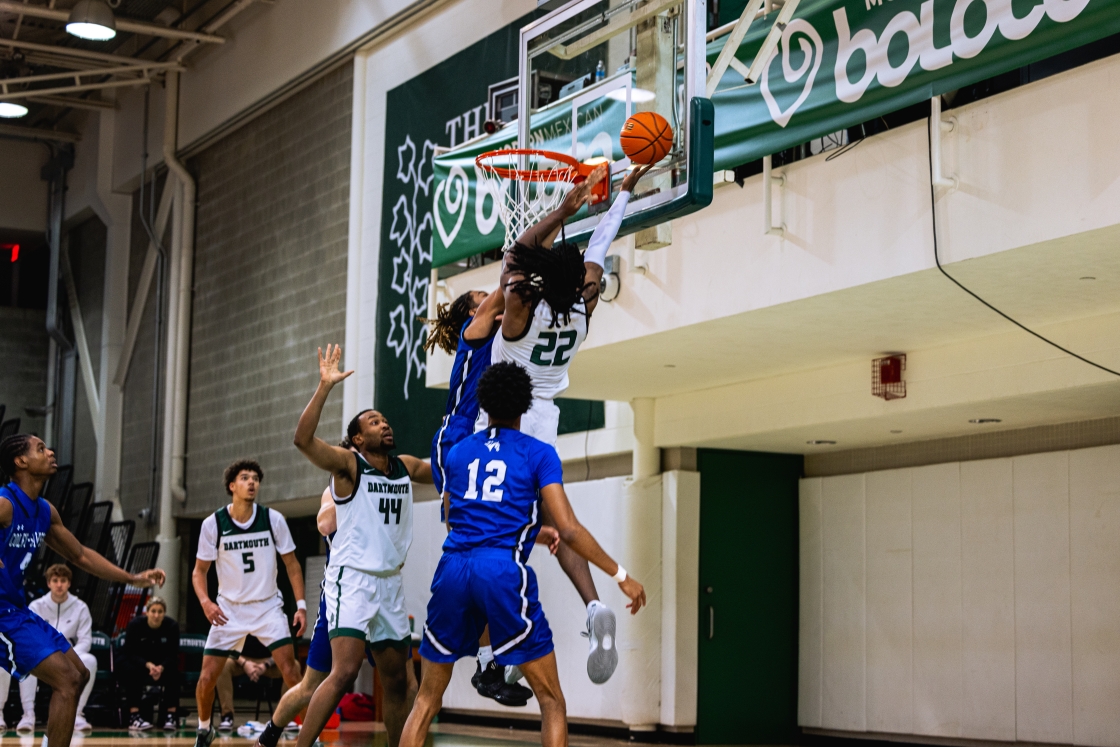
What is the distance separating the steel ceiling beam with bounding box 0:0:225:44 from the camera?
1855cm

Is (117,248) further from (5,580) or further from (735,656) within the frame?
(5,580)

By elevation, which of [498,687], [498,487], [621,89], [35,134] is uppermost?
[35,134]

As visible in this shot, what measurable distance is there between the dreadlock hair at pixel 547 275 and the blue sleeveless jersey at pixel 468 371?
0.48 m

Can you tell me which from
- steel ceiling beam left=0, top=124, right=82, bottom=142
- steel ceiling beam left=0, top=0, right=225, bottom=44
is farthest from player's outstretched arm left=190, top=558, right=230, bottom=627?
steel ceiling beam left=0, top=124, right=82, bottom=142

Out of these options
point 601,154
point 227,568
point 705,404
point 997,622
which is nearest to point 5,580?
point 227,568

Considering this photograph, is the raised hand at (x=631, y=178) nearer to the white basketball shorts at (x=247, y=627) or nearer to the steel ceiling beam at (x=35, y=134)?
the white basketball shorts at (x=247, y=627)

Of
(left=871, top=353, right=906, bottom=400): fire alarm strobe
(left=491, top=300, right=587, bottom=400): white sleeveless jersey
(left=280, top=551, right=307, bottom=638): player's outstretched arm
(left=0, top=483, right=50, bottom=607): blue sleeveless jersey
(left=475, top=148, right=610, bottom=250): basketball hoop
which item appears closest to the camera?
(left=491, top=300, right=587, bottom=400): white sleeveless jersey

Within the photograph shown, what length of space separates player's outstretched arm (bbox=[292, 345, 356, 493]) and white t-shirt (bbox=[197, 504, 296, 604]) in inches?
140

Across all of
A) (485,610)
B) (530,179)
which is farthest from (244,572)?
(485,610)

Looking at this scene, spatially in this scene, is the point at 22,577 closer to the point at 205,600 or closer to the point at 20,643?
the point at 20,643

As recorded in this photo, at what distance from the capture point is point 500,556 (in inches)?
226

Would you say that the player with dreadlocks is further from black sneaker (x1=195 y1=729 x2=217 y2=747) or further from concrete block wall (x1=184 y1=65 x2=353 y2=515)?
concrete block wall (x1=184 y1=65 x2=353 y2=515)

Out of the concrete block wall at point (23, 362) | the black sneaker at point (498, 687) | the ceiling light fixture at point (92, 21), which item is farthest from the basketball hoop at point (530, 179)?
the concrete block wall at point (23, 362)

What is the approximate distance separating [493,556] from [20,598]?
328 centimetres
